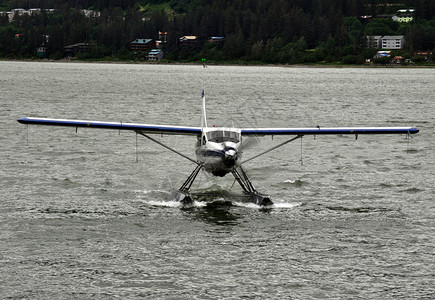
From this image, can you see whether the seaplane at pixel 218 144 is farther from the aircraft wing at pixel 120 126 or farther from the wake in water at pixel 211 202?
the wake in water at pixel 211 202

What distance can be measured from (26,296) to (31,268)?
182 centimetres

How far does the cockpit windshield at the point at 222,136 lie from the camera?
2216 cm

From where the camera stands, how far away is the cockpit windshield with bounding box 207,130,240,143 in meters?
22.2

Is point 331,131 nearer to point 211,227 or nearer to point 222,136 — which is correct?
Answer: point 222,136

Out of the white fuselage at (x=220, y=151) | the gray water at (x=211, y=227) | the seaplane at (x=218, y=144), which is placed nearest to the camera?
the gray water at (x=211, y=227)

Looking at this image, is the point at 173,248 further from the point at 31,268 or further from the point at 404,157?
the point at 404,157

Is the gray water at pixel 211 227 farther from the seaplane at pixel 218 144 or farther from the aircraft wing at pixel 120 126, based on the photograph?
the aircraft wing at pixel 120 126

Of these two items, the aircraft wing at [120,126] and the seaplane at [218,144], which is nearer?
the seaplane at [218,144]

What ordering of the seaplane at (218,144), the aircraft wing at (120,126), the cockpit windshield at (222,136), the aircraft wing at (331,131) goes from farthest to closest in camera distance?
the aircraft wing at (331,131) → the aircraft wing at (120,126) → the cockpit windshield at (222,136) → the seaplane at (218,144)

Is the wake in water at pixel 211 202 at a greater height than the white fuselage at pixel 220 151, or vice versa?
the white fuselage at pixel 220 151

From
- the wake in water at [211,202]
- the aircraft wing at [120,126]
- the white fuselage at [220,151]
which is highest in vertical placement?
the aircraft wing at [120,126]

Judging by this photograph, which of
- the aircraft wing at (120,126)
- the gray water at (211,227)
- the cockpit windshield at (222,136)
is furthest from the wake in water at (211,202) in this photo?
the cockpit windshield at (222,136)

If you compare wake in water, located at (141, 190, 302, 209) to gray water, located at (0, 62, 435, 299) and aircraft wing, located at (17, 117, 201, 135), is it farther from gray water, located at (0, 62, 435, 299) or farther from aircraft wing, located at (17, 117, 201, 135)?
aircraft wing, located at (17, 117, 201, 135)

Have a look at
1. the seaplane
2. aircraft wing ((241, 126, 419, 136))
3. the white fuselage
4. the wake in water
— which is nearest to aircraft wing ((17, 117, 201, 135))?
the seaplane
